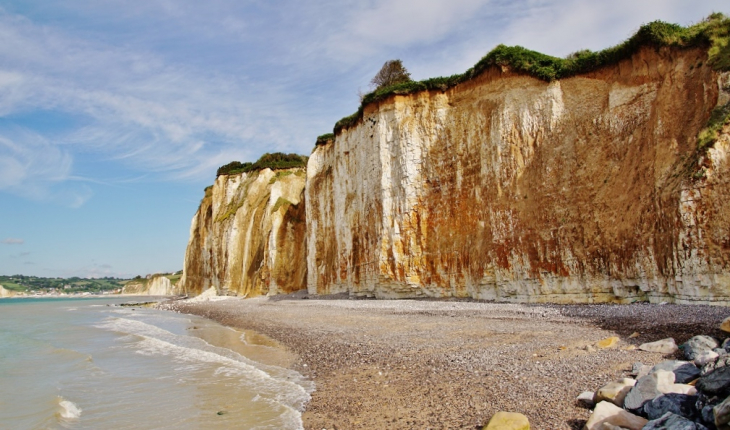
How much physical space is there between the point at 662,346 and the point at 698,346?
2.35ft

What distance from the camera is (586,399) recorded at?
509cm

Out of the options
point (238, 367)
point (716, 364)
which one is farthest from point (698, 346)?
point (238, 367)

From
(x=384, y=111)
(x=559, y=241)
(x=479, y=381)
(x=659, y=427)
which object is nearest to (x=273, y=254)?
(x=384, y=111)

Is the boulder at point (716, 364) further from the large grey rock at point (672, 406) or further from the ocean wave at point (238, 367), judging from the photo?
the ocean wave at point (238, 367)

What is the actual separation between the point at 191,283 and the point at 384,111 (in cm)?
4222

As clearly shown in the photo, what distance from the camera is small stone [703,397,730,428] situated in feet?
11.8

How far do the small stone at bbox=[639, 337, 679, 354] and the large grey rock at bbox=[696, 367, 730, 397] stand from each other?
105 inches

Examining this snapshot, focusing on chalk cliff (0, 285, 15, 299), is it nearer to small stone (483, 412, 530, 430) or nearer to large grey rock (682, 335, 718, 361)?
small stone (483, 412, 530, 430)

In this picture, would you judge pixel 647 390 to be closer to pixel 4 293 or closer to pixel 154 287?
pixel 154 287

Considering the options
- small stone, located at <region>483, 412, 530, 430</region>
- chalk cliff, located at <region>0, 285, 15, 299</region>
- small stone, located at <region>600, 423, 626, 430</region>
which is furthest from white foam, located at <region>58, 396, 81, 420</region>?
chalk cliff, located at <region>0, 285, 15, 299</region>

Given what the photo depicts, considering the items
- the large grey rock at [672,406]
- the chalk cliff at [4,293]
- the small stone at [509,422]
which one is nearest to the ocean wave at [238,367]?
the small stone at [509,422]

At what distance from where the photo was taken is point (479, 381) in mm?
6469

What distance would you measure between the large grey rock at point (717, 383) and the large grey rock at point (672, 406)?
0.16 metres

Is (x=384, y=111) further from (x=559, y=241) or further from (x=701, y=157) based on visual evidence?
(x=701, y=157)
